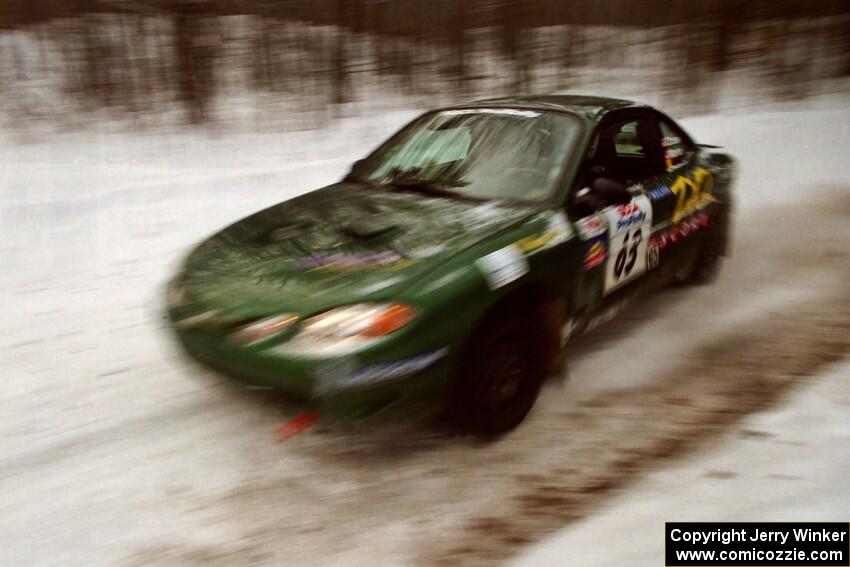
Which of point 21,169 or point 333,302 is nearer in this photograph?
point 333,302

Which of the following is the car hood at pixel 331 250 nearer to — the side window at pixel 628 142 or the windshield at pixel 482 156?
the windshield at pixel 482 156

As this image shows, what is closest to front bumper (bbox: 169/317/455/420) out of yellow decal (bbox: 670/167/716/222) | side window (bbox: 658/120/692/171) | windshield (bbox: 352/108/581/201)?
windshield (bbox: 352/108/581/201)

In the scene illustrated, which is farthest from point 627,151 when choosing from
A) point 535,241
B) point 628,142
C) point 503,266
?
point 503,266

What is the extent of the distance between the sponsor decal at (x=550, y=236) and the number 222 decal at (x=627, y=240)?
0.38 m

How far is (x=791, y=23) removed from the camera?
1367cm

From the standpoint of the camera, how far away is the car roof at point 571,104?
4246 mm

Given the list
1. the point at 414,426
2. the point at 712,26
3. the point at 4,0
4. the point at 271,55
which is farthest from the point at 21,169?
the point at 712,26

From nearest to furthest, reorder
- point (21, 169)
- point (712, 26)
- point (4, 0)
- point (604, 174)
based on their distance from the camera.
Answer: point (604, 174), point (21, 169), point (4, 0), point (712, 26)

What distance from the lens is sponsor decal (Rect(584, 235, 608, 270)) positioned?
373 cm

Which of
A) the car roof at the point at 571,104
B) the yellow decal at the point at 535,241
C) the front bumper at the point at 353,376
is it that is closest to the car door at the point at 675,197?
the car roof at the point at 571,104

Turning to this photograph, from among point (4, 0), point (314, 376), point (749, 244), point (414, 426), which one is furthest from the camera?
point (4, 0)

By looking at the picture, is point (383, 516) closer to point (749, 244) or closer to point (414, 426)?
point (414, 426)

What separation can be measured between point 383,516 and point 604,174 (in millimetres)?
2183

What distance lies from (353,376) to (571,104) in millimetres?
2347
